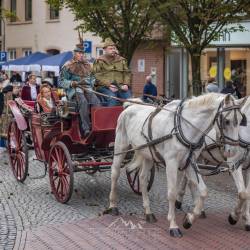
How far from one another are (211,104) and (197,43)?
7266 millimetres

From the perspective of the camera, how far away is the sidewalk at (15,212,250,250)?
7.41m

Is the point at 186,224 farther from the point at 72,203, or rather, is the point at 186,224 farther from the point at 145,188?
the point at 72,203

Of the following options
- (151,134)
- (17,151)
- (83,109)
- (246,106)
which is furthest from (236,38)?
(151,134)

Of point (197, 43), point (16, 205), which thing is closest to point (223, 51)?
point (197, 43)

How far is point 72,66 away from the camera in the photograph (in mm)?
10234

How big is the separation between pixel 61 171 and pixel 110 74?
5.70 feet

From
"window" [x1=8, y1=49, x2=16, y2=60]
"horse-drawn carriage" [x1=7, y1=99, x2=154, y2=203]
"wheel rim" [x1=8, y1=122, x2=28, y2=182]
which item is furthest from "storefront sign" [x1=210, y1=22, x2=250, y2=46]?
"window" [x1=8, y1=49, x2=16, y2=60]

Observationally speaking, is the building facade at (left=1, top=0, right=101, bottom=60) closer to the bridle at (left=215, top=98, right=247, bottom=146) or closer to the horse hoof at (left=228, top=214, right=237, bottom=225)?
the horse hoof at (left=228, top=214, right=237, bottom=225)

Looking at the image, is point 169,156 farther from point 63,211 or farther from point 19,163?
point 19,163

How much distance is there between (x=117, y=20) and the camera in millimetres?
19031

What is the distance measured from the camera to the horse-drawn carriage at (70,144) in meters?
9.74

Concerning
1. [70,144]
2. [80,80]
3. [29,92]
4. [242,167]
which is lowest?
[242,167]

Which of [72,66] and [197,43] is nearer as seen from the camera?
[72,66]

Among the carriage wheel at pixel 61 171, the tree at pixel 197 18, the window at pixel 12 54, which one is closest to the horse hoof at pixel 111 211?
the carriage wheel at pixel 61 171
